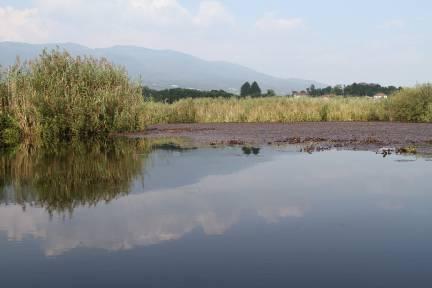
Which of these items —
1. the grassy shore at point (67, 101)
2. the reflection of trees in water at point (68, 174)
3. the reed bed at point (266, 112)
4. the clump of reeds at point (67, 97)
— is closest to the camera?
the reflection of trees in water at point (68, 174)

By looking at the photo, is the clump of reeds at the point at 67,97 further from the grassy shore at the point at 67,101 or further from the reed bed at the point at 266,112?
the reed bed at the point at 266,112

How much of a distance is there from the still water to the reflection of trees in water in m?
0.05

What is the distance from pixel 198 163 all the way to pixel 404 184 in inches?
178

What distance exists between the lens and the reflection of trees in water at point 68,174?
7.56 metres

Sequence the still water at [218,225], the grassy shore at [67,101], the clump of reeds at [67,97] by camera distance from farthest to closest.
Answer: the clump of reeds at [67,97] < the grassy shore at [67,101] < the still water at [218,225]

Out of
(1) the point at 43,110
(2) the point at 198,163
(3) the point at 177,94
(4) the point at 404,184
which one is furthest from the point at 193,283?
(3) the point at 177,94

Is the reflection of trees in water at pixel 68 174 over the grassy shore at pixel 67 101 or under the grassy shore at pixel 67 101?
under

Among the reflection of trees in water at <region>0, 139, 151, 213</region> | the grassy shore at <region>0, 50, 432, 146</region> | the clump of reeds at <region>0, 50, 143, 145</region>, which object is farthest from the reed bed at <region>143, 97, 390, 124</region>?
the reflection of trees in water at <region>0, 139, 151, 213</region>

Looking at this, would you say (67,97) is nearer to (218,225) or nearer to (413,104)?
(218,225)

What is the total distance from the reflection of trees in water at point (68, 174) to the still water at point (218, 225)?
46 mm

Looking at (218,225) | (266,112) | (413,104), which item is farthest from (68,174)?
(413,104)

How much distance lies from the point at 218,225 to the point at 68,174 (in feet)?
15.4

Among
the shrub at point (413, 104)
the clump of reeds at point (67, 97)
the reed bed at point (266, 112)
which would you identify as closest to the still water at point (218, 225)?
the clump of reeds at point (67, 97)

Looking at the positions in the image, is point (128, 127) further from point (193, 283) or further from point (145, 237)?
point (193, 283)
